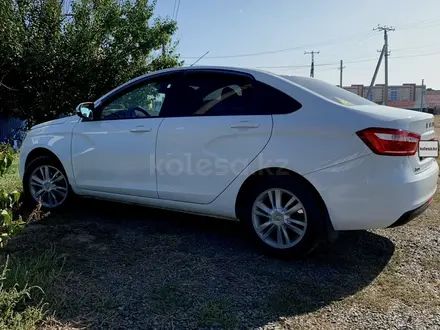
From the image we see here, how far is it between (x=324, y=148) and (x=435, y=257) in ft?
5.08

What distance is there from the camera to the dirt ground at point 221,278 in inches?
102

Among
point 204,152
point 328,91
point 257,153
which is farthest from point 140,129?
point 328,91

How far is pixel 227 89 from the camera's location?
3.78m

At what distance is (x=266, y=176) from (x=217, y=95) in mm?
926

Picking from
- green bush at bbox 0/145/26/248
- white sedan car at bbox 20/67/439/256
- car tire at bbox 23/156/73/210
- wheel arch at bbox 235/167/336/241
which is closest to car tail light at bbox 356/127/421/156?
white sedan car at bbox 20/67/439/256

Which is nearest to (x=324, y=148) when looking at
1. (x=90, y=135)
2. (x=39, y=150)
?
(x=90, y=135)

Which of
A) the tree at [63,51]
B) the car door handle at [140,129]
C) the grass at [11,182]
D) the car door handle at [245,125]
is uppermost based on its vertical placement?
the tree at [63,51]

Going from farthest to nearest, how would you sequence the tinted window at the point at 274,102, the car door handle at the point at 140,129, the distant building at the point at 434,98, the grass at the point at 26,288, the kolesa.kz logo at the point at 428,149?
the distant building at the point at 434,98 < the car door handle at the point at 140,129 < the tinted window at the point at 274,102 < the kolesa.kz logo at the point at 428,149 < the grass at the point at 26,288

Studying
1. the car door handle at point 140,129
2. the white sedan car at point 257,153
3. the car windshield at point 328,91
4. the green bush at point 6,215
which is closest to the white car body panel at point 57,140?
the white sedan car at point 257,153

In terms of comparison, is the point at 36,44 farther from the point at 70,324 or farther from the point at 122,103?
the point at 70,324

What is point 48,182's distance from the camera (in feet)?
15.8

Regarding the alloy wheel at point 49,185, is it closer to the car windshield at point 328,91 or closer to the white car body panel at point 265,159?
the white car body panel at point 265,159

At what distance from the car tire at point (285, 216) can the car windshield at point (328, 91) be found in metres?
0.79

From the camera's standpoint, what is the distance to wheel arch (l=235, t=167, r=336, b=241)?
329cm
